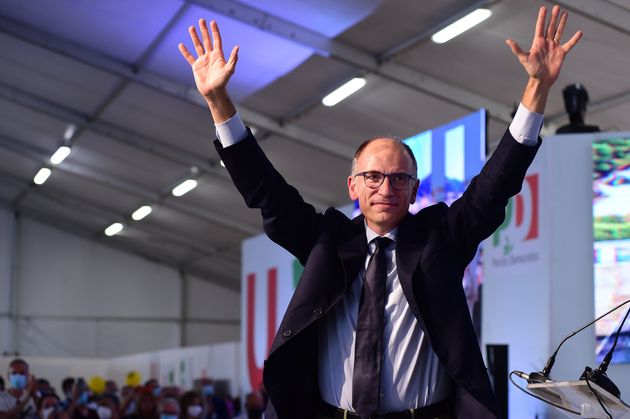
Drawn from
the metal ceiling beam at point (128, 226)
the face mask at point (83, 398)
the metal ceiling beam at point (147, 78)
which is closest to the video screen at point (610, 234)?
the face mask at point (83, 398)

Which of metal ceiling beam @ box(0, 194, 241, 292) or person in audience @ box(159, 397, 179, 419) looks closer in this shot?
person in audience @ box(159, 397, 179, 419)

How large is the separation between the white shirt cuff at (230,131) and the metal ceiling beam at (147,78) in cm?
1086

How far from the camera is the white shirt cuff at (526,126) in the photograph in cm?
209

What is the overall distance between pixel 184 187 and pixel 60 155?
234 cm

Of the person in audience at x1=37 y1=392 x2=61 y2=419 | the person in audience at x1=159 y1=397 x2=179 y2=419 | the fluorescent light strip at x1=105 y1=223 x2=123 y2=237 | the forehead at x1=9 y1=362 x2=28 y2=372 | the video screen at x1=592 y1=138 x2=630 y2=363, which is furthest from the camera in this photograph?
the fluorescent light strip at x1=105 y1=223 x2=123 y2=237

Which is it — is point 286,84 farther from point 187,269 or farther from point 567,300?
point 187,269

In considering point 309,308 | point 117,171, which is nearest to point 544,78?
point 309,308

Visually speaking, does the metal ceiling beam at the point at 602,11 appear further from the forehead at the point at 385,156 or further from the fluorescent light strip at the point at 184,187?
the fluorescent light strip at the point at 184,187

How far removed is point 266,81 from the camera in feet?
40.0

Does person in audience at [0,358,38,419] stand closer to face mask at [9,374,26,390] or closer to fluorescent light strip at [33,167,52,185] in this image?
face mask at [9,374,26,390]

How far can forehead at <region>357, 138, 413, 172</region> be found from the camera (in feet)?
7.14

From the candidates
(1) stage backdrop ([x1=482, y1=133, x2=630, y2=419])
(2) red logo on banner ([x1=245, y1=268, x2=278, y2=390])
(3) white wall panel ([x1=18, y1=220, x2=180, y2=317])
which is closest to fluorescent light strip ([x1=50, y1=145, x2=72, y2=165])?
(3) white wall panel ([x1=18, y1=220, x2=180, y2=317])

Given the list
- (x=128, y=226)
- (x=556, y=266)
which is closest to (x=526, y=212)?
(x=556, y=266)

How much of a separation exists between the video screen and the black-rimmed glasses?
383cm
